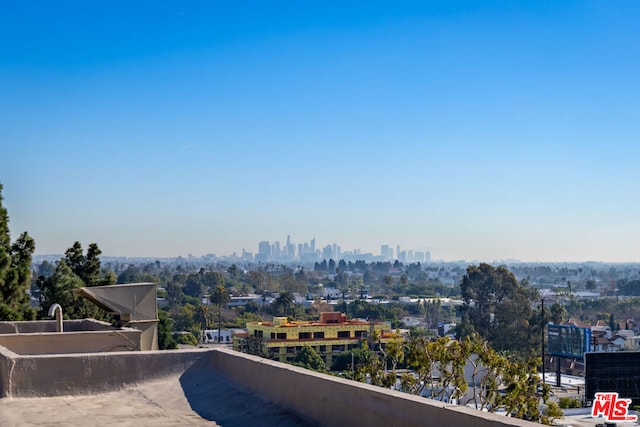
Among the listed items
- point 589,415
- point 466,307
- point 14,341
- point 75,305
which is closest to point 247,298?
point 466,307

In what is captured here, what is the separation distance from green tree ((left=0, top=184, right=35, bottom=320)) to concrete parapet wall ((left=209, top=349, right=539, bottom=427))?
513 inches

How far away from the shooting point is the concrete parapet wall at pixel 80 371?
6.75 metres

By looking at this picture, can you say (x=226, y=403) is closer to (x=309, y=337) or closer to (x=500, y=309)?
(x=309, y=337)

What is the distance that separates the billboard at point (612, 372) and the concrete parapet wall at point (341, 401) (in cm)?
3874

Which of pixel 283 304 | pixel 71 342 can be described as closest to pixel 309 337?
pixel 283 304

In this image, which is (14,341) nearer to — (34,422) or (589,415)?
(34,422)

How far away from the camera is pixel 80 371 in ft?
22.9

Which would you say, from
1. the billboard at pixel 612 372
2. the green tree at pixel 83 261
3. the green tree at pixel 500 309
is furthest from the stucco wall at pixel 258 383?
the green tree at pixel 500 309

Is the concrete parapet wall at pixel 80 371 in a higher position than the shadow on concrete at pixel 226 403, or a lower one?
higher

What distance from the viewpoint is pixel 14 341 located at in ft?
31.1

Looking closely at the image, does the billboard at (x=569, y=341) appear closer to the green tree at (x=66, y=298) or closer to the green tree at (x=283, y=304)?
the green tree at (x=283, y=304)

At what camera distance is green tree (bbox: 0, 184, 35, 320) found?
18792 millimetres

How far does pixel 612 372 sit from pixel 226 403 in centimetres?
4058

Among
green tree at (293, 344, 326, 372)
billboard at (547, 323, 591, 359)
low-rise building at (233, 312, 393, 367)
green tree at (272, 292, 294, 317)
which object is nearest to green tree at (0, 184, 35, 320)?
green tree at (293, 344, 326, 372)
